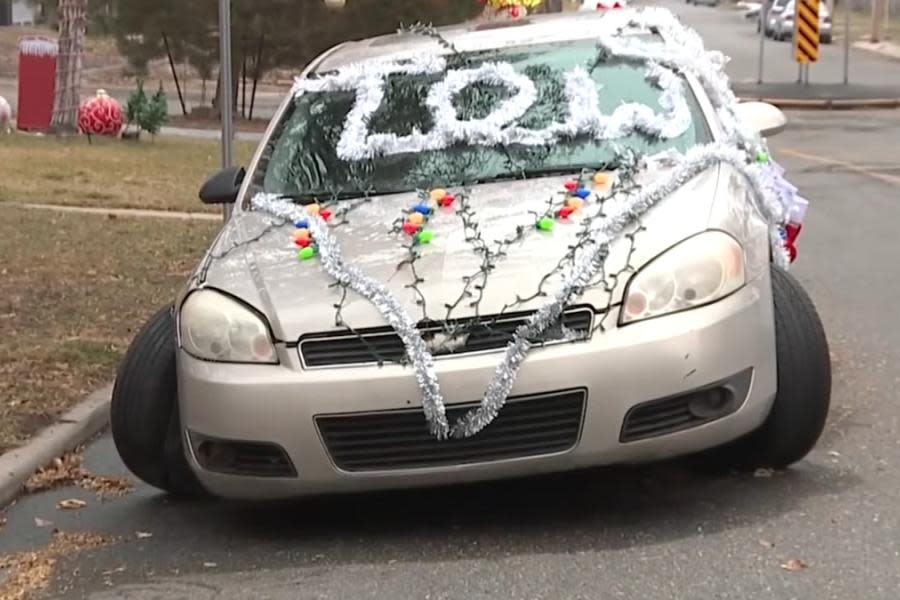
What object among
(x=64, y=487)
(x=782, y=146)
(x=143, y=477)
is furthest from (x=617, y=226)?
(x=782, y=146)

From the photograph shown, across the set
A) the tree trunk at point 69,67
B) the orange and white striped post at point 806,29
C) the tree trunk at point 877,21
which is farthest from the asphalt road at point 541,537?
the tree trunk at point 877,21

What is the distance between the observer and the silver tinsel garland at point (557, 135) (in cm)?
466

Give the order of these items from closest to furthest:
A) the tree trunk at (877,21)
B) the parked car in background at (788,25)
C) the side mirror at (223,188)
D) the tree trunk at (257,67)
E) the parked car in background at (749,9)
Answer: the side mirror at (223,188) < the tree trunk at (257,67) < the tree trunk at (877,21) < the parked car in background at (788,25) < the parked car in background at (749,9)

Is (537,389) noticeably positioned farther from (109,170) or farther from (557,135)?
(109,170)

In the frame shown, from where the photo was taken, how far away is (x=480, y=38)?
650 centimetres

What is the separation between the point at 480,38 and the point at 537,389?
2316 millimetres

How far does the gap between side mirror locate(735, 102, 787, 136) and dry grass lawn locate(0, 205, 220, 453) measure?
3.24 metres

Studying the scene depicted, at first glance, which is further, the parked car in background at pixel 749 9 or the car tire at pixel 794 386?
the parked car in background at pixel 749 9

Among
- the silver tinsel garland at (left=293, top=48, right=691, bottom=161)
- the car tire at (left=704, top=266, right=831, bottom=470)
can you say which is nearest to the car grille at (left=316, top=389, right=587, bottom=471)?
the car tire at (left=704, top=266, right=831, bottom=470)

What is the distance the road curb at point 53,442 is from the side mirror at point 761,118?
310 centimetres

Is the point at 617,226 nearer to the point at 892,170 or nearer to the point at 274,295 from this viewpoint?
the point at 274,295

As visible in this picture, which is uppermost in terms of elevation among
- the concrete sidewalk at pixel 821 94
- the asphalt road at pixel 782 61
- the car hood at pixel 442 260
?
the car hood at pixel 442 260

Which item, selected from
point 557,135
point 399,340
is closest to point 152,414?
point 399,340

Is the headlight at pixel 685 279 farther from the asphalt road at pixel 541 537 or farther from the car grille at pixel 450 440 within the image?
the asphalt road at pixel 541 537
